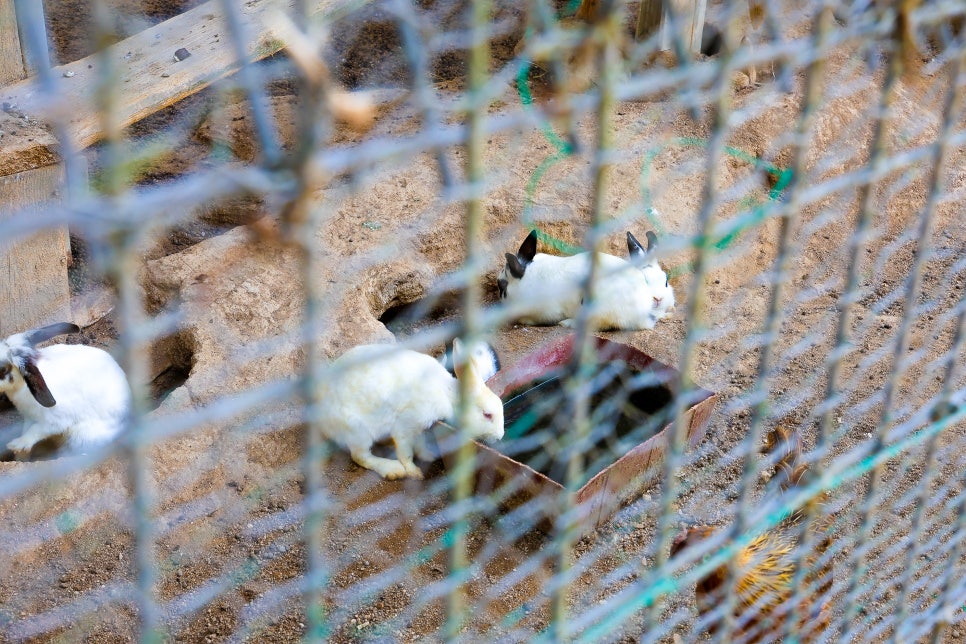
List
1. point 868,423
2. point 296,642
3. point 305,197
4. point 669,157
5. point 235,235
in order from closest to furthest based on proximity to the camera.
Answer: point 305,197 < point 296,642 < point 868,423 < point 235,235 < point 669,157

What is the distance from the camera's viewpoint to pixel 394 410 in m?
2.88

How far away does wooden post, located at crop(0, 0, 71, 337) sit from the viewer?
111 inches

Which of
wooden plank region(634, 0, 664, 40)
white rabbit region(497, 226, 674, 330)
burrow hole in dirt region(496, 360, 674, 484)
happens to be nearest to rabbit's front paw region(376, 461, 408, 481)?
burrow hole in dirt region(496, 360, 674, 484)

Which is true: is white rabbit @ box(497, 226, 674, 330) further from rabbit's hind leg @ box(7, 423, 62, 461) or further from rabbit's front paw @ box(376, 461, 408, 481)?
rabbit's hind leg @ box(7, 423, 62, 461)

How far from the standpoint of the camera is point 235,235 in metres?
3.60

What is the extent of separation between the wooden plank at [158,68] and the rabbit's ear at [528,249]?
3.65 feet

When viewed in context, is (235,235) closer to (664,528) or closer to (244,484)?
(244,484)

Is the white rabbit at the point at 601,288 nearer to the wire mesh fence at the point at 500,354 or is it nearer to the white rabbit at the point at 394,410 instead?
the wire mesh fence at the point at 500,354

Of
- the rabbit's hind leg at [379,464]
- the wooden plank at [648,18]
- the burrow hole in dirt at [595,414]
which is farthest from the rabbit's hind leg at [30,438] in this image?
the wooden plank at [648,18]

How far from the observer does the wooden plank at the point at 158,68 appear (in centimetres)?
288

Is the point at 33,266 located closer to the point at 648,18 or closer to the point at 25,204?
the point at 25,204

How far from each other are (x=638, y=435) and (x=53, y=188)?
6.50ft

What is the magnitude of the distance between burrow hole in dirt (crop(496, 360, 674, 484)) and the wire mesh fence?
0.01 metres

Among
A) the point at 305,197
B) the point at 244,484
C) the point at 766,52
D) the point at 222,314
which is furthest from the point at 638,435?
the point at 305,197
